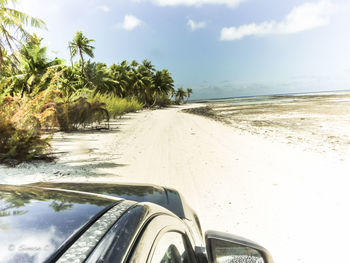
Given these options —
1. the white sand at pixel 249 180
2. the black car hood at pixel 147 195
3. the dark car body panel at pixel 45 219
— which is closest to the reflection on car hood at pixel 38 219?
the dark car body panel at pixel 45 219

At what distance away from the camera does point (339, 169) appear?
19.1 ft

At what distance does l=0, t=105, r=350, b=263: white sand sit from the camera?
9.95 feet

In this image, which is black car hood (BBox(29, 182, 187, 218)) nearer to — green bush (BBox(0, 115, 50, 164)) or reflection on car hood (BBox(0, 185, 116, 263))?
reflection on car hood (BBox(0, 185, 116, 263))

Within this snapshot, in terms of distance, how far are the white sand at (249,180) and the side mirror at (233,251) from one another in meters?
1.74

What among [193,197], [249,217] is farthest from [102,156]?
[249,217]

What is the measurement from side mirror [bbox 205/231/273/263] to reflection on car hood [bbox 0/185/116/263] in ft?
1.83

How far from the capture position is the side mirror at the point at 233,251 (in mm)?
1172

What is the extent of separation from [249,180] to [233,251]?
408 cm

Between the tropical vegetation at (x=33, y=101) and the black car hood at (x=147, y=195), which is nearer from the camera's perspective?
the black car hood at (x=147, y=195)

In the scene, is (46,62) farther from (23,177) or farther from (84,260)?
(84,260)

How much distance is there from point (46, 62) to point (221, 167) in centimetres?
1984

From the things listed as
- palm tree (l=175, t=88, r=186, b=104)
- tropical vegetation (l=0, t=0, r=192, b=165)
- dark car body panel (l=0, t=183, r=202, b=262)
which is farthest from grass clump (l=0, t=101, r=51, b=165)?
palm tree (l=175, t=88, r=186, b=104)

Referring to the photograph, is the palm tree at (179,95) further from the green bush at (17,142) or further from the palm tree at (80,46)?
the green bush at (17,142)

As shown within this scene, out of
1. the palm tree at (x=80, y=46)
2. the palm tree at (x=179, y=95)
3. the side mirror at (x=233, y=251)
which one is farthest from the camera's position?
the palm tree at (x=179, y=95)
